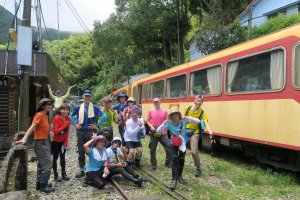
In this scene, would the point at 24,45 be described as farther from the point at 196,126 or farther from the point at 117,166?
the point at 196,126

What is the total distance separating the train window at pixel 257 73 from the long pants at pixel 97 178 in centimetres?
389

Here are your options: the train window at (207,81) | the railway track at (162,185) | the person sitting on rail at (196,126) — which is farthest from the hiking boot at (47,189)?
the train window at (207,81)

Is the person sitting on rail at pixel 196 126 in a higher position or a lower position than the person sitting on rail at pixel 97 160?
higher

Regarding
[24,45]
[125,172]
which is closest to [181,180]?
[125,172]

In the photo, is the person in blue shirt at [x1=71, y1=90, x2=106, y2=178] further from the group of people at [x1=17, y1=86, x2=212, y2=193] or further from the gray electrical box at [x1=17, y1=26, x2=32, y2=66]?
the gray electrical box at [x1=17, y1=26, x2=32, y2=66]

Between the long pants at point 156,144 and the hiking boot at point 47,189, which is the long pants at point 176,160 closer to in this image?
the long pants at point 156,144

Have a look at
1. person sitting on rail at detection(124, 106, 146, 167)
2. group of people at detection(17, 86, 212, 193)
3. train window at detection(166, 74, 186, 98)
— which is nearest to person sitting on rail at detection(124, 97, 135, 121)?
group of people at detection(17, 86, 212, 193)

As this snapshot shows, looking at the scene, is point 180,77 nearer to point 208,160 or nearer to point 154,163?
point 208,160

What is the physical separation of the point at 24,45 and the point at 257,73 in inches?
225

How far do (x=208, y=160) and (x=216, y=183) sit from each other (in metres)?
2.61

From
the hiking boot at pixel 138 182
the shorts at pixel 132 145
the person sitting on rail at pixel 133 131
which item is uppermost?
the person sitting on rail at pixel 133 131

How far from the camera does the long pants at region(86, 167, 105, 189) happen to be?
7.19 meters

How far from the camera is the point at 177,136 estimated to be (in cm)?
707

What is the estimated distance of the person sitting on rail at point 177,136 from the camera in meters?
7.05
